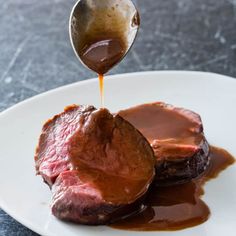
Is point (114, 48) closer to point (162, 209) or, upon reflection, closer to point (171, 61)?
point (162, 209)

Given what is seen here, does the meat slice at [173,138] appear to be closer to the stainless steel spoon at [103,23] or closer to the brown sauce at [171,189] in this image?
the brown sauce at [171,189]

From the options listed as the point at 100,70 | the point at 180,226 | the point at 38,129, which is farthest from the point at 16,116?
the point at 180,226

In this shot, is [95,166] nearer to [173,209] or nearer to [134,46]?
[173,209]

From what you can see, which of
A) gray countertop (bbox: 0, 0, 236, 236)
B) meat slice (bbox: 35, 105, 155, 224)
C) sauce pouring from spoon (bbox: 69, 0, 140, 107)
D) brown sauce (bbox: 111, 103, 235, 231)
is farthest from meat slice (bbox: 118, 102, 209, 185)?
gray countertop (bbox: 0, 0, 236, 236)

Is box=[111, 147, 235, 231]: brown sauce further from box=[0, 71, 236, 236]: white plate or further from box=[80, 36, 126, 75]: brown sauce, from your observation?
box=[80, 36, 126, 75]: brown sauce

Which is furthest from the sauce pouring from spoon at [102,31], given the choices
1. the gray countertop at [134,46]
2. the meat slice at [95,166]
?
the gray countertop at [134,46]

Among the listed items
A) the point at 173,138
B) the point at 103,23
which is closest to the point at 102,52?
the point at 103,23
